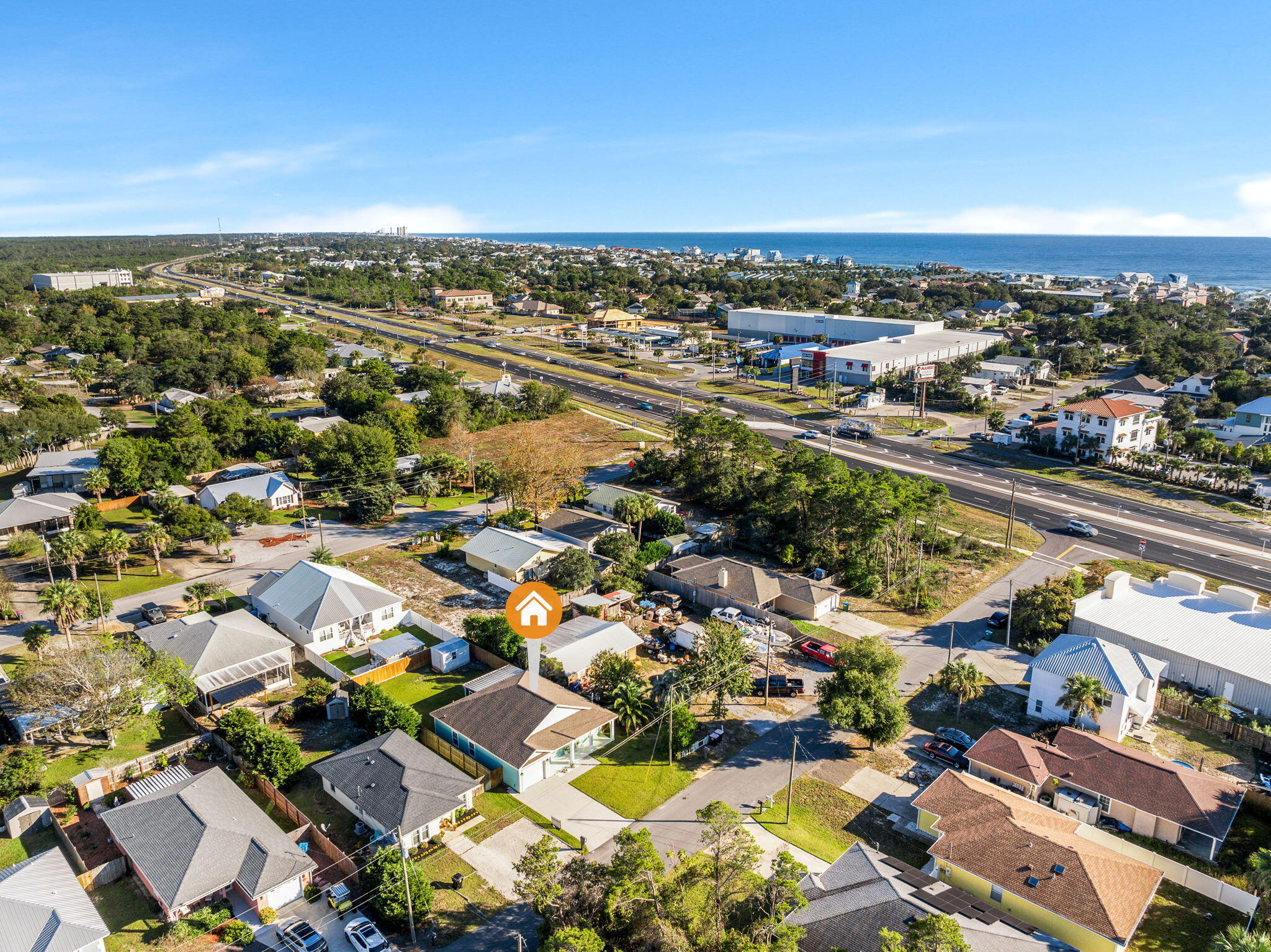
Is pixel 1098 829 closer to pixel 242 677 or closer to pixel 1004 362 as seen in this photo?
pixel 242 677

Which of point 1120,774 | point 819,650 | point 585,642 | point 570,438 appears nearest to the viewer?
point 1120,774

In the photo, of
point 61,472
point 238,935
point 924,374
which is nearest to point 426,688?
point 238,935

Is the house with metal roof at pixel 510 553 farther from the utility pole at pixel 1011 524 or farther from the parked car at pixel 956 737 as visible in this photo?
the utility pole at pixel 1011 524

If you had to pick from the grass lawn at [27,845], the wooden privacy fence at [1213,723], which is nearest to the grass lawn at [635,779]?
the grass lawn at [27,845]

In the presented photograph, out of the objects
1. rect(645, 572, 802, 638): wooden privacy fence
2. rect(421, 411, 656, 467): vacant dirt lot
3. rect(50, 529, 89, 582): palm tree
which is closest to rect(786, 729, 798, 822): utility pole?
rect(645, 572, 802, 638): wooden privacy fence

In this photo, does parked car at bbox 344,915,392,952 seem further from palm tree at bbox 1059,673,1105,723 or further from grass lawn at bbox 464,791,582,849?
palm tree at bbox 1059,673,1105,723

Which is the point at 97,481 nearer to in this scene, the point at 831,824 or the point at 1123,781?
the point at 831,824

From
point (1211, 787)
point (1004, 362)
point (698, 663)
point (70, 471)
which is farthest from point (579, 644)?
point (1004, 362)
